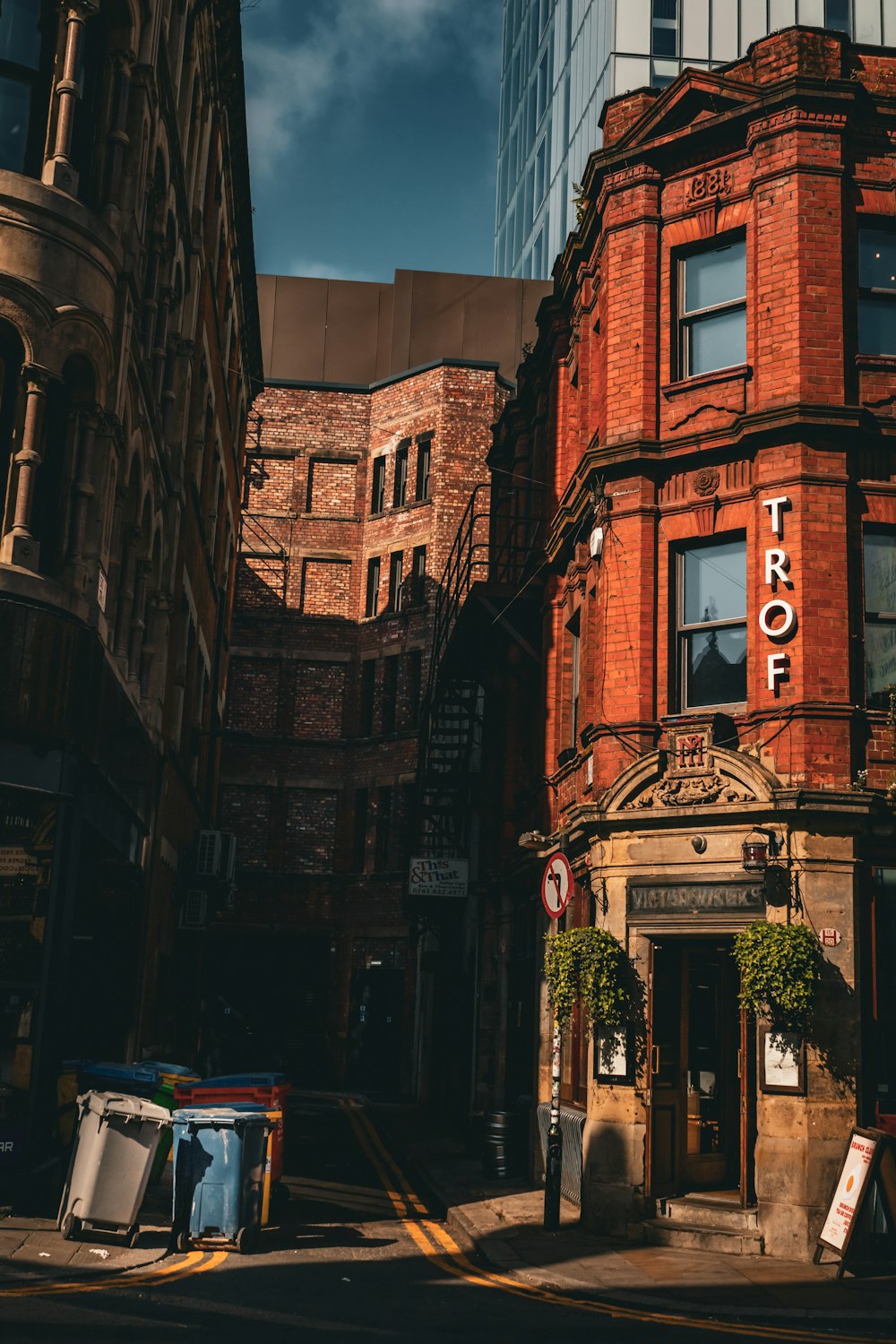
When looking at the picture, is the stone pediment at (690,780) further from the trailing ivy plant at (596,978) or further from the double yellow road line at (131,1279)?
the double yellow road line at (131,1279)

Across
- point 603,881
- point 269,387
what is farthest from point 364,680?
point 603,881

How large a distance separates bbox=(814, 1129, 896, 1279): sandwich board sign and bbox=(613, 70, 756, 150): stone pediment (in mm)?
11648

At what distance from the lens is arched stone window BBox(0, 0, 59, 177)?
15.0m

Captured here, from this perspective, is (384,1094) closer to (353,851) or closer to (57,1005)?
(353,851)

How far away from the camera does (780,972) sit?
1395cm

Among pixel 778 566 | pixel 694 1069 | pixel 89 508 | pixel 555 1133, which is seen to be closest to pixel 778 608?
pixel 778 566

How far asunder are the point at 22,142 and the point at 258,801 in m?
28.0

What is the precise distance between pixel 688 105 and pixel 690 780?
329 inches

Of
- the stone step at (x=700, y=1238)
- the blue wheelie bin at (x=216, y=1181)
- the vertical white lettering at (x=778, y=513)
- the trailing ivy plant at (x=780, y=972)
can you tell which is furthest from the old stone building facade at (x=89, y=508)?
the vertical white lettering at (x=778, y=513)

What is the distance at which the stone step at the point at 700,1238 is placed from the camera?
14008 mm

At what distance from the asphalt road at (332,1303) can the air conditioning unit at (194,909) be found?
12.4m

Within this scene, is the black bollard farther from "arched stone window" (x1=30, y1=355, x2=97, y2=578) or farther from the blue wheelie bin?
"arched stone window" (x1=30, y1=355, x2=97, y2=578)

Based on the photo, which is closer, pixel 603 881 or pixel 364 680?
pixel 603 881

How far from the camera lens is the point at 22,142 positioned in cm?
1502
